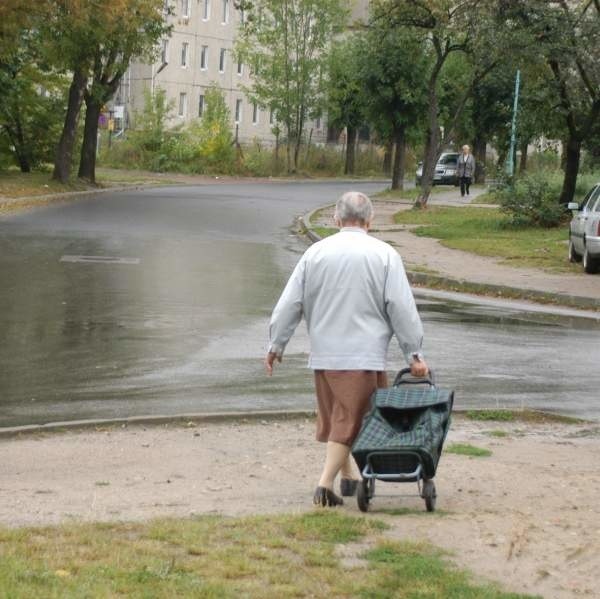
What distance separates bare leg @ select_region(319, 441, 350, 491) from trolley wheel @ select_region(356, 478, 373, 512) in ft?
0.77

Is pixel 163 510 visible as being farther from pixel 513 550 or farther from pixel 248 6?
pixel 248 6

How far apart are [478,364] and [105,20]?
2595cm

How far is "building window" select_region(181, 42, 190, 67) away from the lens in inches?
3782

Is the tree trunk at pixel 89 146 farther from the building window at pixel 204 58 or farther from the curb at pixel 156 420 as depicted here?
the building window at pixel 204 58

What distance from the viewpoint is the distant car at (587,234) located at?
23641 mm

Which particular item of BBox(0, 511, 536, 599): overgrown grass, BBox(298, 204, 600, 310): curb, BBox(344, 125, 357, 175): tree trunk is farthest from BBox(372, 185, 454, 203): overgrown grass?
BBox(0, 511, 536, 599): overgrown grass

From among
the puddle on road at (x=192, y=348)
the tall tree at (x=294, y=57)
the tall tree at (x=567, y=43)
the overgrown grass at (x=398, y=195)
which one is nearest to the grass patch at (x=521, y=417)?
the puddle on road at (x=192, y=348)

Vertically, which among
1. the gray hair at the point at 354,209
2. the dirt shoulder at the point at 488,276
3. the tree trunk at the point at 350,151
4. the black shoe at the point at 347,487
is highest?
the tree trunk at the point at 350,151

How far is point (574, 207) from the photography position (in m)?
25.7

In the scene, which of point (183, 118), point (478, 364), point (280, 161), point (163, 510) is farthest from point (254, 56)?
point (163, 510)

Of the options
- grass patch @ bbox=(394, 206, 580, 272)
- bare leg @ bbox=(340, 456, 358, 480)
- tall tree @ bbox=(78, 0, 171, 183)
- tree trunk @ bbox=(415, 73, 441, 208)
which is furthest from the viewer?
tree trunk @ bbox=(415, 73, 441, 208)

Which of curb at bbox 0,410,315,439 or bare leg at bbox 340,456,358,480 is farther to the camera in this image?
curb at bbox 0,410,315,439

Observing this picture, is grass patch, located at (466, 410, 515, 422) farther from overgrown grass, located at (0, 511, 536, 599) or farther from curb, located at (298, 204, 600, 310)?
curb, located at (298, 204, 600, 310)

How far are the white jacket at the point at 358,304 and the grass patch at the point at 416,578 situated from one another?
4.75 feet
